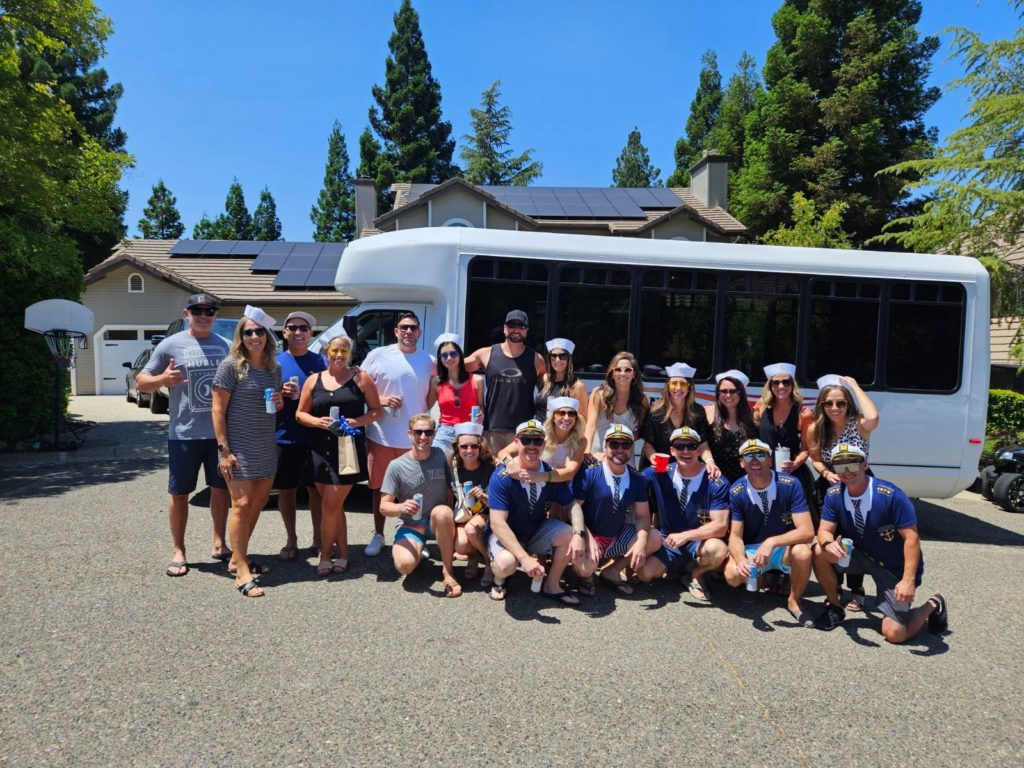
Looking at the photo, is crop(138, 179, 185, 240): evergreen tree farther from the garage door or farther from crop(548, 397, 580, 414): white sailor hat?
crop(548, 397, 580, 414): white sailor hat

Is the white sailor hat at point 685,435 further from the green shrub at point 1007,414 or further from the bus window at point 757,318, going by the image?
the green shrub at point 1007,414

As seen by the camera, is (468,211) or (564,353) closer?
(564,353)

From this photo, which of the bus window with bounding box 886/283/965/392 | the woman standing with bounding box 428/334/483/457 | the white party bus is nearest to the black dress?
the woman standing with bounding box 428/334/483/457

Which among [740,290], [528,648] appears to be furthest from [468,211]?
[528,648]

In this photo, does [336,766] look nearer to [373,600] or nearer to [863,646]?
[373,600]

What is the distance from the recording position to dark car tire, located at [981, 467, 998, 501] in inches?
335

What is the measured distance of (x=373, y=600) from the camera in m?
4.47

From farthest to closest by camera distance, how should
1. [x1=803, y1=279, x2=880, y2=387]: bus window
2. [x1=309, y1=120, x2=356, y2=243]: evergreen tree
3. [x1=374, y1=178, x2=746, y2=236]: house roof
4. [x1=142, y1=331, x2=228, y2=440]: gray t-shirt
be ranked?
[x1=309, y1=120, x2=356, y2=243]: evergreen tree
[x1=374, y1=178, x2=746, y2=236]: house roof
[x1=803, y1=279, x2=880, y2=387]: bus window
[x1=142, y1=331, x2=228, y2=440]: gray t-shirt

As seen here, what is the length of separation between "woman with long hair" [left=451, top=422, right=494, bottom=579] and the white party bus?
77.9 inches

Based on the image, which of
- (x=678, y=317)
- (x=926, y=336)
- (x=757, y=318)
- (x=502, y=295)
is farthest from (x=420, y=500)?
(x=926, y=336)

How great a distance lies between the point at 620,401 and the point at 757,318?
231 centimetres

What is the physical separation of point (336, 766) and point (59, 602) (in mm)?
2715

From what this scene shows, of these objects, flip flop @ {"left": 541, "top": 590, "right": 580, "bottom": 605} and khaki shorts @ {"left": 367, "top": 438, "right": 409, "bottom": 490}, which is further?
khaki shorts @ {"left": 367, "top": 438, "right": 409, "bottom": 490}

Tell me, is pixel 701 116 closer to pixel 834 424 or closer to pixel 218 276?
pixel 218 276
